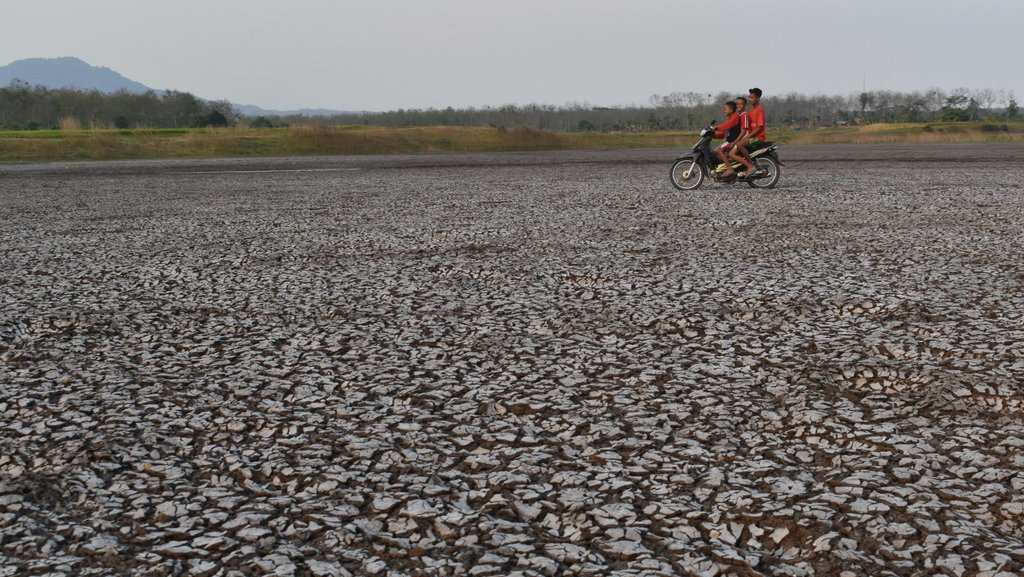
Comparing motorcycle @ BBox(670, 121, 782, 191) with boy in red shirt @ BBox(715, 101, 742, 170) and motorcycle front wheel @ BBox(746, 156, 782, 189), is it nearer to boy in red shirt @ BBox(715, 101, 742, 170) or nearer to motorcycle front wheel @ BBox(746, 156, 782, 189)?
motorcycle front wheel @ BBox(746, 156, 782, 189)

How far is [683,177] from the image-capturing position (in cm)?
1602

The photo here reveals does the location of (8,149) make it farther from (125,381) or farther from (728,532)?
(728,532)

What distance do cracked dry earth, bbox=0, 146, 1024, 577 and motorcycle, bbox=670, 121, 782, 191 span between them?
23.5ft

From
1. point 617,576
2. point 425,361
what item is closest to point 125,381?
point 425,361

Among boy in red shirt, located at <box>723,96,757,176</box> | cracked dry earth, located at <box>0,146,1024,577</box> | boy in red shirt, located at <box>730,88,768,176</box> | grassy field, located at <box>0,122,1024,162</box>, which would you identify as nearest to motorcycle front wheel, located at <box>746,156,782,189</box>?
boy in red shirt, located at <box>723,96,757,176</box>

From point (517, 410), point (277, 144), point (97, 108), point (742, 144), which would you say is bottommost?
point (517, 410)

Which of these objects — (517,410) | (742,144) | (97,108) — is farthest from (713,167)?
(97,108)

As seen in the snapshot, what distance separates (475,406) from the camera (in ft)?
12.5

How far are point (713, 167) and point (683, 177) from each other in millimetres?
624

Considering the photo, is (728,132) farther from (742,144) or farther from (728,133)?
(742,144)

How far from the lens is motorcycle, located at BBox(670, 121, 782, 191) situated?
15602mm

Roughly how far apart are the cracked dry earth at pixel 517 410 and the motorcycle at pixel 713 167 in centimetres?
717

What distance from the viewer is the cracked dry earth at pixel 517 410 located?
2.58m

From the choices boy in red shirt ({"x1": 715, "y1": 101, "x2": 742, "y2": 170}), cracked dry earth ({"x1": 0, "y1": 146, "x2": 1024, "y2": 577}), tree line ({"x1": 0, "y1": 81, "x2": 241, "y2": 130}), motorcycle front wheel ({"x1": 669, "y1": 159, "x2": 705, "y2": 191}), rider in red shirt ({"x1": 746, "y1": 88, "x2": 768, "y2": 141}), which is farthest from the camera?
tree line ({"x1": 0, "y1": 81, "x2": 241, "y2": 130})
